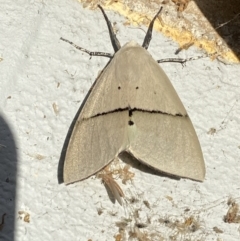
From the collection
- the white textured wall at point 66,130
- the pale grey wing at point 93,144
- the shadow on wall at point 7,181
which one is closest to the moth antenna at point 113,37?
the white textured wall at point 66,130

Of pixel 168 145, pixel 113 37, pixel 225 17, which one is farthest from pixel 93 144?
pixel 225 17

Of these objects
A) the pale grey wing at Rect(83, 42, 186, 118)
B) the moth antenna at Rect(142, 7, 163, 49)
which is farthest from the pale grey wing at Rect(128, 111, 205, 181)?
the moth antenna at Rect(142, 7, 163, 49)

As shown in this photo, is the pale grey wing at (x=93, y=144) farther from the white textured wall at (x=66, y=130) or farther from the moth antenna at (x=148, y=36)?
the moth antenna at (x=148, y=36)

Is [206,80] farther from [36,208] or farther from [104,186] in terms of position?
[36,208]

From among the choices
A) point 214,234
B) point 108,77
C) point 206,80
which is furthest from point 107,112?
point 214,234

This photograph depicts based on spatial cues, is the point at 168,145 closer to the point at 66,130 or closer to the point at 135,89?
the point at 135,89

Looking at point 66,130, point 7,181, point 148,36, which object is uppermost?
point 148,36
